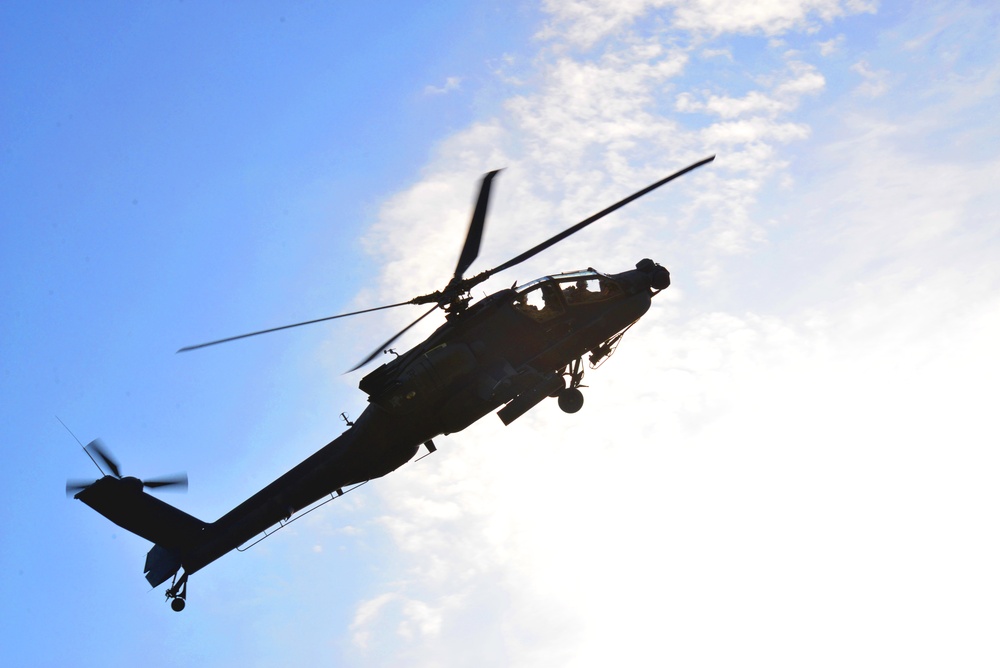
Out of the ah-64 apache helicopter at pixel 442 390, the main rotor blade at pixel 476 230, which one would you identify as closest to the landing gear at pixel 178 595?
the ah-64 apache helicopter at pixel 442 390

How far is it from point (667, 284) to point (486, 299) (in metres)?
5.60

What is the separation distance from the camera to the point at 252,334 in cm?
2028

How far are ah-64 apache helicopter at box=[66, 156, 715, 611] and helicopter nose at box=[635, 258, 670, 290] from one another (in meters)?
0.03

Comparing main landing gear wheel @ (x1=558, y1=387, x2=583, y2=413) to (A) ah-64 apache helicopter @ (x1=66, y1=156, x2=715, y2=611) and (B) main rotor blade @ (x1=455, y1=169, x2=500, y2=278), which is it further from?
(B) main rotor blade @ (x1=455, y1=169, x2=500, y2=278)

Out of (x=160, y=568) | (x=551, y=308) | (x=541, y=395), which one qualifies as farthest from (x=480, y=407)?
(x=160, y=568)

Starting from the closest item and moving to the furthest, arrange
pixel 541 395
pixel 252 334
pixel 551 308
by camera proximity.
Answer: pixel 252 334, pixel 541 395, pixel 551 308

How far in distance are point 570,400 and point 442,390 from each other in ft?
12.3

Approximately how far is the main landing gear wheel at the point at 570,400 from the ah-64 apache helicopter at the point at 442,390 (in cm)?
3

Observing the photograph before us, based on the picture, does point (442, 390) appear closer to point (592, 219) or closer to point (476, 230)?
point (476, 230)

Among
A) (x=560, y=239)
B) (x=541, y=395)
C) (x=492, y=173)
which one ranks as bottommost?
(x=541, y=395)

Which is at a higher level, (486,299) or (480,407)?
(486,299)

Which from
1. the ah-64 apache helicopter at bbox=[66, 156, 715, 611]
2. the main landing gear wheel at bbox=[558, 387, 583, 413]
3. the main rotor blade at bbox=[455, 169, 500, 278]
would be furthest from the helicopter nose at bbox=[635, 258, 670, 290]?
the main rotor blade at bbox=[455, 169, 500, 278]

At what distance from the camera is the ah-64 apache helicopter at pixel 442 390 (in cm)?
2264

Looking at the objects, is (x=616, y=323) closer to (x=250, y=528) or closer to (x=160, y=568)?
(x=250, y=528)
